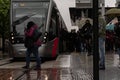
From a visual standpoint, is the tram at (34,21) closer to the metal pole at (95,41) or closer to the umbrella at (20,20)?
the umbrella at (20,20)

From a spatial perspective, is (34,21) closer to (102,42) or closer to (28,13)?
(28,13)

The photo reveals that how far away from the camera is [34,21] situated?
74.5 feet

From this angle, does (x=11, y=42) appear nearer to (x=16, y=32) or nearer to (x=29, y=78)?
(x=16, y=32)

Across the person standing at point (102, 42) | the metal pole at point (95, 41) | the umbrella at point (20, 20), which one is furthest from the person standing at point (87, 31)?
the metal pole at point (95, 41)

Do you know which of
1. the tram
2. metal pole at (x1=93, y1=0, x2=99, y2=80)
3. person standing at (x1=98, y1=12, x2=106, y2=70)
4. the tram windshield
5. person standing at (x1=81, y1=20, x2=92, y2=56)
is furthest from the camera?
person standing at (x1=81, y1=20, x2=92, y2=56)

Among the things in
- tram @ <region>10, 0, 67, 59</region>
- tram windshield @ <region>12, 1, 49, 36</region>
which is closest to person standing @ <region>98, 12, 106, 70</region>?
tram @ <region>10, 0, 67, 59</region>

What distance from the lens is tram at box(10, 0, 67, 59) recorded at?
22.3m

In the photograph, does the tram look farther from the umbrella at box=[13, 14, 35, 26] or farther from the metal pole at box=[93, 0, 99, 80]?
the metal pole at box=[93, 0, 99, 80]

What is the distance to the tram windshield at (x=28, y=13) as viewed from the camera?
22.7m

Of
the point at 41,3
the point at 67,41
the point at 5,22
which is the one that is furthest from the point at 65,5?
the point at 41,3

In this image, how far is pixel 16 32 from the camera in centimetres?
2272

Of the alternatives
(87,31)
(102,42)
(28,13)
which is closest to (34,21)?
(28,13)

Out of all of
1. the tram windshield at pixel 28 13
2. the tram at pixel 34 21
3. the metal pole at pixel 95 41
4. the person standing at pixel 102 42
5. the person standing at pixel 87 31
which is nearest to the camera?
the metal pole at pixel 95 41

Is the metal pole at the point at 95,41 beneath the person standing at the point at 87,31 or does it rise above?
above
